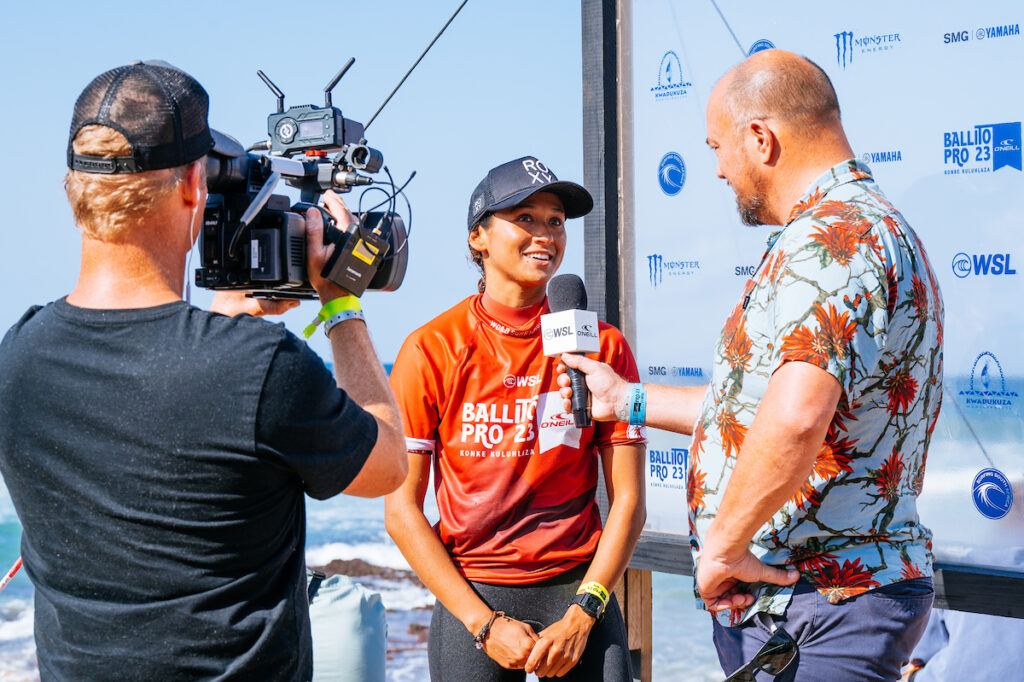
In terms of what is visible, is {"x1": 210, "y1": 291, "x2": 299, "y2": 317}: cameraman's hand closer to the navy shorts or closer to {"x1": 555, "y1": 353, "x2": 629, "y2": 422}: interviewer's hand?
{"x1": 555, "y1": 353, "x2": 629, "y2": 422}: interviewer's hand

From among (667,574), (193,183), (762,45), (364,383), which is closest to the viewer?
(193,183)

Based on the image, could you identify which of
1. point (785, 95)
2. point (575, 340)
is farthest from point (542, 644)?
point (785, 95)

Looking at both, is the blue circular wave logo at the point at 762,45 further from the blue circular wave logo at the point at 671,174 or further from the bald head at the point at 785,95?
the bald head at the point at 785,95

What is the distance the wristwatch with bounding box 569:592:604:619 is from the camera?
8.14 feet

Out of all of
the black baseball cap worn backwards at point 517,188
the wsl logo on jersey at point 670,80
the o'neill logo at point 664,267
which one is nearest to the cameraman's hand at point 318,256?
the black baseball cap worn backwards at point 517,188

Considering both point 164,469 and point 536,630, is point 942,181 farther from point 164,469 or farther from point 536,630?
point 164,469

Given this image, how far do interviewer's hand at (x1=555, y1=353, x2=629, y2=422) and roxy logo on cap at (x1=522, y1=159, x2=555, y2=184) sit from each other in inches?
21.6

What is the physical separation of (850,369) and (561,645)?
110 cm

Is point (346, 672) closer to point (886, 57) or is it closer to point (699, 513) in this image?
point (699, 513)

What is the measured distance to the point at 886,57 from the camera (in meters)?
3.21

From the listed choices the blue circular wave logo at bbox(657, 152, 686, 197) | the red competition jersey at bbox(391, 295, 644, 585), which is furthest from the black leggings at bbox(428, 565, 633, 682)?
the blue circular wave logo at bbox(657, 152, 686, 197)

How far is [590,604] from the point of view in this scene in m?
2.48

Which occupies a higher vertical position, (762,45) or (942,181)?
(762,45)

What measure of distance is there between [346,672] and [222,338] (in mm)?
2706
